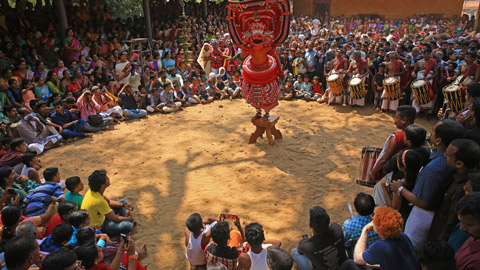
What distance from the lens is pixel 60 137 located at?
7.55 m

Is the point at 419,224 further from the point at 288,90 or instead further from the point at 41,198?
the point at 288,90

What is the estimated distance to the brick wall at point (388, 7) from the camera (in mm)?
20469

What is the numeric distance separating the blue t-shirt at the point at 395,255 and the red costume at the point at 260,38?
4300mm

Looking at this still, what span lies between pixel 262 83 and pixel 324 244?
4.01 m

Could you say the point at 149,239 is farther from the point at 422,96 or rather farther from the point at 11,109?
the point at 422,96

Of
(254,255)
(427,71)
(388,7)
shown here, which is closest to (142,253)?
(254,255)

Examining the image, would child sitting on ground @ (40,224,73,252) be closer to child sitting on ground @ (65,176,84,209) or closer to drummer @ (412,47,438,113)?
child sitting on ground @ (65,176,84,209)

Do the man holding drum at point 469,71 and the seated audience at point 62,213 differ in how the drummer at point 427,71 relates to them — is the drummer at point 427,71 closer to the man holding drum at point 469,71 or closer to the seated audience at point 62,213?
the man holding drum at point 469,71

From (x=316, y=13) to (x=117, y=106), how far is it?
1858 centimetres

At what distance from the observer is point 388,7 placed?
71.3 feet

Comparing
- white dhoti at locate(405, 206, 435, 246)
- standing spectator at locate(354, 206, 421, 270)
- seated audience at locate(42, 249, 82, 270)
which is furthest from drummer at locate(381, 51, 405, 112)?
seated audience at locate(42, 249, 82, 270)

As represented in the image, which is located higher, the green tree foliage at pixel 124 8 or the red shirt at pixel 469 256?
the green tree foliage at pixel 124 8

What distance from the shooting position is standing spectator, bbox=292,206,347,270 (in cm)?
306

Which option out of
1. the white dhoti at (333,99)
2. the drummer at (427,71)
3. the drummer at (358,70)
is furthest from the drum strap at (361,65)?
the drummer at (427,71)
